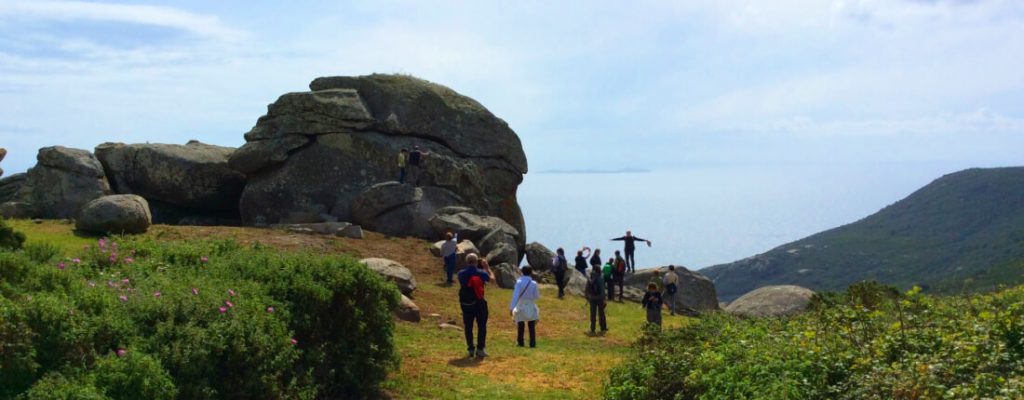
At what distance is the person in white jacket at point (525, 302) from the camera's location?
74.9 ft

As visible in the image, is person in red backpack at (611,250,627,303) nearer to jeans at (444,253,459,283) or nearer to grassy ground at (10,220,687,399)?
grassy ground at (10,220,687,399)

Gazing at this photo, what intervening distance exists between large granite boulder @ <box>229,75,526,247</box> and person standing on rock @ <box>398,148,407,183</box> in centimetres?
44

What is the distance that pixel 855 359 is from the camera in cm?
1327

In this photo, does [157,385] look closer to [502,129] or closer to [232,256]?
[232,256]

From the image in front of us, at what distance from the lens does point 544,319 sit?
3069cm

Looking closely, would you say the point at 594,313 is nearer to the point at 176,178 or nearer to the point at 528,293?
the point at 528,293

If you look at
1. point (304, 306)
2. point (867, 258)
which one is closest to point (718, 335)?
point (304, 306)

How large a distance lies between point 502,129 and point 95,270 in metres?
35.1

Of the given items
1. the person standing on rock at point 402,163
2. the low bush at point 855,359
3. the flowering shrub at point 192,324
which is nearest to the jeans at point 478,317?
the flowering shrub at point 192,324

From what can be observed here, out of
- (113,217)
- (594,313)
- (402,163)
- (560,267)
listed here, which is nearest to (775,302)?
(560,267)

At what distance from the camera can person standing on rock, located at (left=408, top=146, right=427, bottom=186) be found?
144 ft

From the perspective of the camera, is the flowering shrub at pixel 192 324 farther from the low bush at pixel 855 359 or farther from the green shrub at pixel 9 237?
the green shrub at pixel 9 237

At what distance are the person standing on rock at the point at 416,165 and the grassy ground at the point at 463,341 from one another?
4.85 metres

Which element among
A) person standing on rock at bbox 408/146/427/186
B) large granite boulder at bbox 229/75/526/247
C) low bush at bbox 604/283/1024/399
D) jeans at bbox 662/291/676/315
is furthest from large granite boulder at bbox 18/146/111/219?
low bush at bbox 604/283/1024/399
